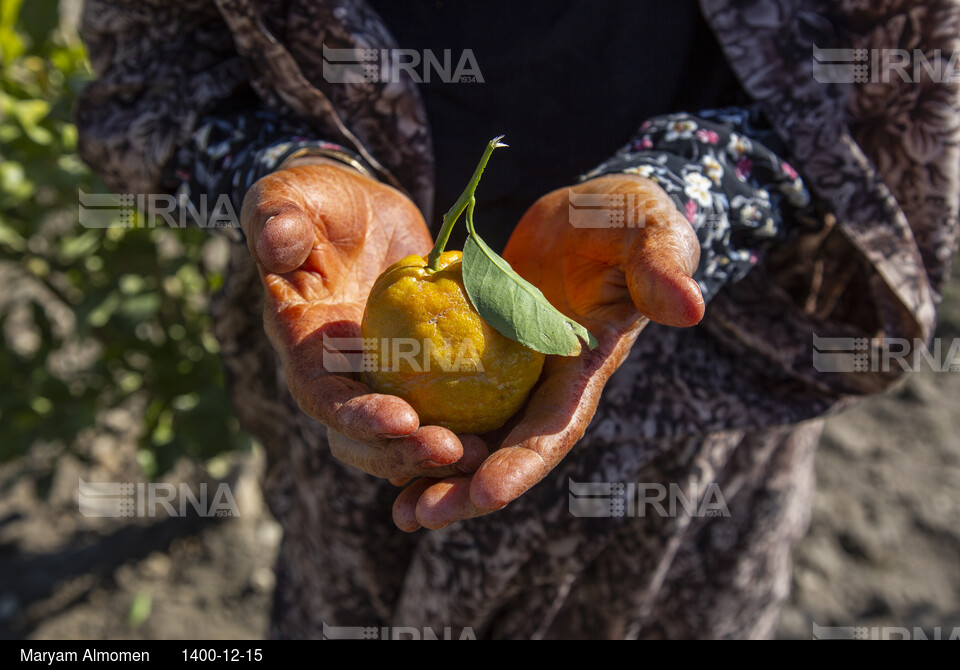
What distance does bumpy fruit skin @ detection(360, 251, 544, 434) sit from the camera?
1003 mm

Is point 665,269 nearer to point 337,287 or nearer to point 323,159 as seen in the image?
point 337,287

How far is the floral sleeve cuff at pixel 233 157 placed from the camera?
126 centimetres

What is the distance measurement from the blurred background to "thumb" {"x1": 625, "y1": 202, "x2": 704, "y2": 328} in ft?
5.27

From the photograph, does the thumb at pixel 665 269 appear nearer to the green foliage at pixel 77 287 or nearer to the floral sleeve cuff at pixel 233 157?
the floral sleeve cuff at pixel 233 157

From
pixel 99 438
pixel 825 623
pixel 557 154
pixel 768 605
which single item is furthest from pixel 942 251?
pixel 99 438

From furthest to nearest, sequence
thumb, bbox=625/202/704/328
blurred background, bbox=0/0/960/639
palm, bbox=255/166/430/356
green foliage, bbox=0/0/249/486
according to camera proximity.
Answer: blurred background, bbox=0/0/960/639, green foliage, bbox=0/0/249/486, palm, bbox=255/166/430/356, thumb, bbox=625/202/704/328

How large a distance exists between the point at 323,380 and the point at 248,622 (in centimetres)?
198

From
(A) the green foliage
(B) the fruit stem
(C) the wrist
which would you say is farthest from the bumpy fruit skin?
(A) the green foliage

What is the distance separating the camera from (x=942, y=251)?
1.31 metres

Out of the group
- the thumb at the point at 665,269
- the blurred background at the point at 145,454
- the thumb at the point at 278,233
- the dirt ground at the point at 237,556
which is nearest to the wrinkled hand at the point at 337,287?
the thumb at the point at 278,233

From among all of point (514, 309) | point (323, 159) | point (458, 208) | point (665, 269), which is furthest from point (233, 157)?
point (665, 269)

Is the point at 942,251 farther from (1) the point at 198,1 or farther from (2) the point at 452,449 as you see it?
(1) the point at 198,1

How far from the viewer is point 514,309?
0.96 m

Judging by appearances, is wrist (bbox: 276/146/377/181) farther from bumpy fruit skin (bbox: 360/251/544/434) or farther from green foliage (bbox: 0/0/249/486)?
green foliage (bbox: 0/0/249/486)
